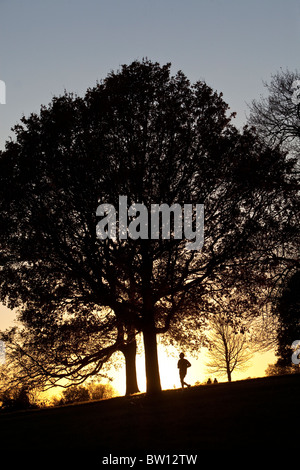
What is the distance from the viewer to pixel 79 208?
2222cm

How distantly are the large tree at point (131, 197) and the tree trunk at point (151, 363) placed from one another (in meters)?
0.05

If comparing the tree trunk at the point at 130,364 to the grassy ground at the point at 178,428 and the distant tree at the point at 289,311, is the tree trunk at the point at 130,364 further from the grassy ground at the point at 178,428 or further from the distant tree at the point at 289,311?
the grassy ground at the point at 178,428

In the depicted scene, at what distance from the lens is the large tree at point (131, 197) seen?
22.2 m

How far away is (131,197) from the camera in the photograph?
895 inches

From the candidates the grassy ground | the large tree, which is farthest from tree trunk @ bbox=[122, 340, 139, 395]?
the grassy ground

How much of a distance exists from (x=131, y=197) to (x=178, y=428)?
1267 centimetres

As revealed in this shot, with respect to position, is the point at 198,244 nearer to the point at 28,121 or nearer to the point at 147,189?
the point at 147,189

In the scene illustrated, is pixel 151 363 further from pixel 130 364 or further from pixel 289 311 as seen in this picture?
pixel 289 311

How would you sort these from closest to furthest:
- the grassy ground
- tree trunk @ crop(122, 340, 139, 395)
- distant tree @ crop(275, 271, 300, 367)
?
1. the grassy ground
2. distant tree @ crop(275, 271, 300, 367)
3. tree trunk @ crop(122, 340, 139, 395)

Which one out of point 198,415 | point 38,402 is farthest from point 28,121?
point 38,402

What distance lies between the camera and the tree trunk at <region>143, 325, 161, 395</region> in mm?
22672

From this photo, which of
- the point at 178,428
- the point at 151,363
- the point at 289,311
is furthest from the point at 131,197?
the point at 289,311

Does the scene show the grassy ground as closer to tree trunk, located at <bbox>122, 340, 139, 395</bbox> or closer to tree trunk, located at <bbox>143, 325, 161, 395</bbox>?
tree trunk, located at <bbox>143, 325, 161, 395</bbox>

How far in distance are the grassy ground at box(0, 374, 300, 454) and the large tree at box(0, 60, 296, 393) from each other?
20.6ft
